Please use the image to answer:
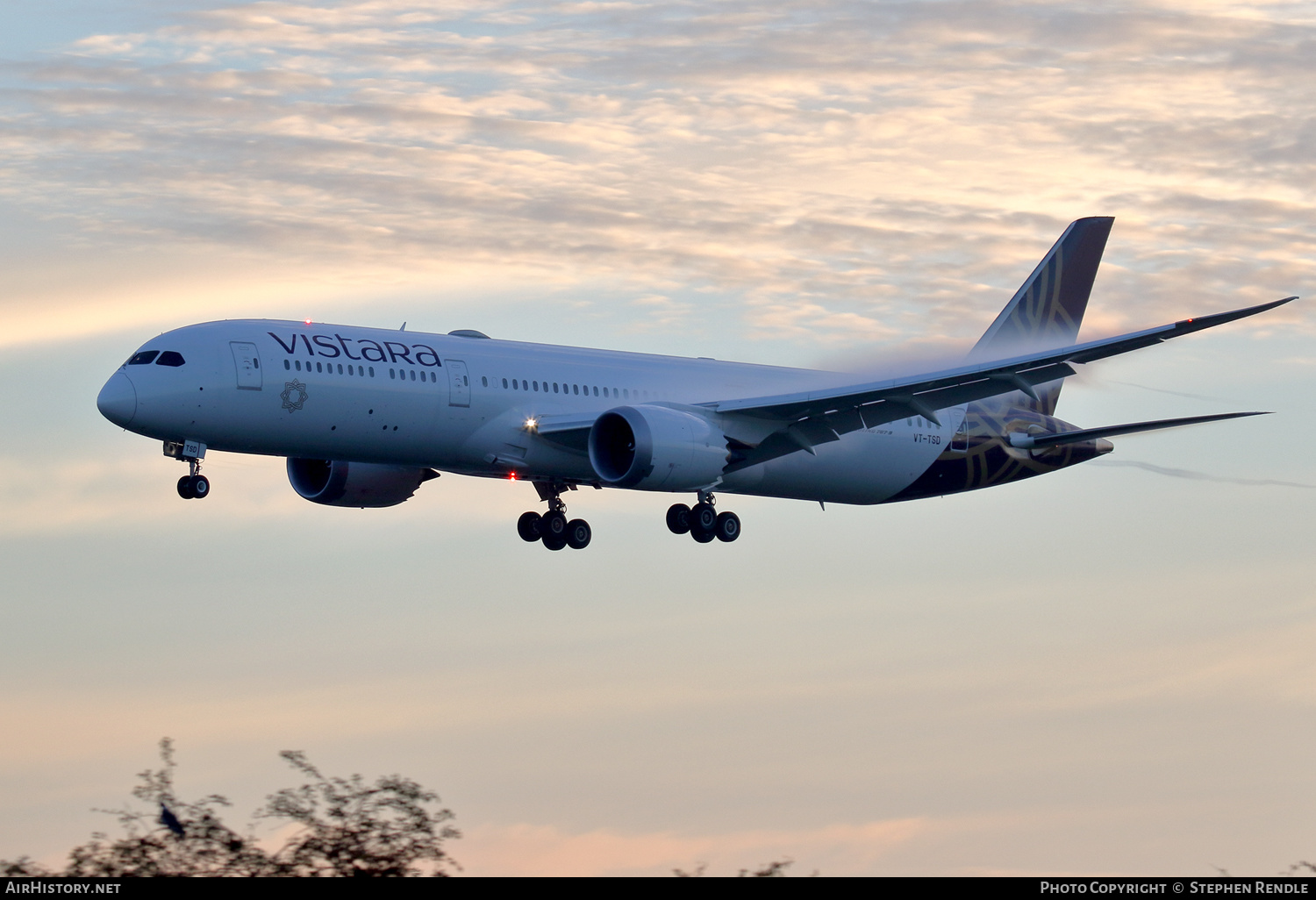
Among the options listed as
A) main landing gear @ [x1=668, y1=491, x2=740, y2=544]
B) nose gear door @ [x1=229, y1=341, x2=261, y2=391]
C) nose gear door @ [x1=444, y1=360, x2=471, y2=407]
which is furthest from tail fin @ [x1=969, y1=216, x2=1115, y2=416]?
nose gear door @ [x1=229, y1=341, x2=261, y2=391]

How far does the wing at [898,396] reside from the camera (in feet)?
153

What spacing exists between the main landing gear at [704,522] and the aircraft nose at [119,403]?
51.0ft

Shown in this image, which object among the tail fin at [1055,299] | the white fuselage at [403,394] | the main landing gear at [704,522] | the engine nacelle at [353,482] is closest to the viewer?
the white fuselage at [403,394]

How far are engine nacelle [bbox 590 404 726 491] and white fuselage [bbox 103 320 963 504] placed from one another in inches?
50.5

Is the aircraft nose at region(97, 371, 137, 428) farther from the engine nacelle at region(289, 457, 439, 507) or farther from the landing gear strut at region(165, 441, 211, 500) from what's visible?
the engine nacelle at region(289, 457, 439, 507)

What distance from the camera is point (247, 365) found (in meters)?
45.5

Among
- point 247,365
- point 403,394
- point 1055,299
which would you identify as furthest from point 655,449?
point 1055,299

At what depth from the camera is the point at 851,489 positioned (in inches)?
2255

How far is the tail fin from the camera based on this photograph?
63.1 m

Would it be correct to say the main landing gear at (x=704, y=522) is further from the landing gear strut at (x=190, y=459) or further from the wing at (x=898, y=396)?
the landing gear strut at (x=190, y=459)

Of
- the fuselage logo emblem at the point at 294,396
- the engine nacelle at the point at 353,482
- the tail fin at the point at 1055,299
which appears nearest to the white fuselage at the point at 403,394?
the fuselage logo emblem at the point at 294,396

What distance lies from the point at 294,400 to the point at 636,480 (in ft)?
28.9
